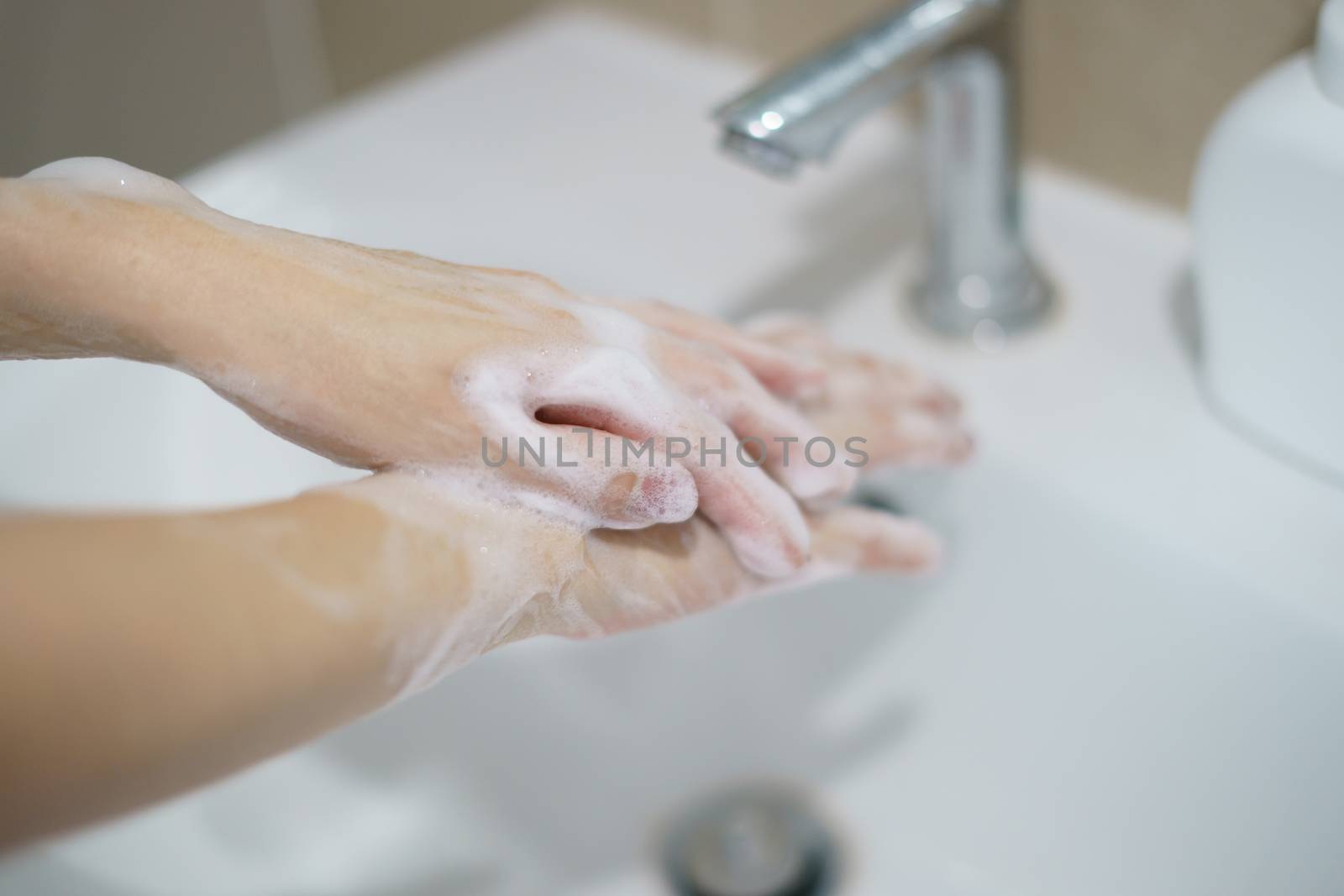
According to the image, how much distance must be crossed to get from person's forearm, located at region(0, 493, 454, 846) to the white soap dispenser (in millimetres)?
329

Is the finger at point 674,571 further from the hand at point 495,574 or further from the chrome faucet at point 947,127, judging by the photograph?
the chrome faucet at point 947,127

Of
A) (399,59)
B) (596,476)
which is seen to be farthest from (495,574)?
(399,59)

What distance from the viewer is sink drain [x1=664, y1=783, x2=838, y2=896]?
0.53 meters

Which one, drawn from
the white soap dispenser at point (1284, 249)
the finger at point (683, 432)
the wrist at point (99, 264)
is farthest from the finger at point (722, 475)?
the white soap dispenser at point (1284, 249)

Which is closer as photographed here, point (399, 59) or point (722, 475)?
point (722, 475)

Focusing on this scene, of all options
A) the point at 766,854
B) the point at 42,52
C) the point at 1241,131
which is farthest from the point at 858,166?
the point at 42,52

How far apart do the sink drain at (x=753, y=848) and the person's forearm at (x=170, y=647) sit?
281 millimetres

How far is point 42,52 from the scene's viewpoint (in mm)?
942

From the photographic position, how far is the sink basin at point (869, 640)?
1.52 ft

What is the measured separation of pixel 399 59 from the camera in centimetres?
98

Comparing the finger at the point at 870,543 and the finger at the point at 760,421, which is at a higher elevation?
the finger at the point at 760,421

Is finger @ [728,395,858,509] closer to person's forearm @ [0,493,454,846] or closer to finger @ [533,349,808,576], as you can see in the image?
finger @ [533,349,808,576]

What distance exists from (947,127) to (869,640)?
9.0 inches

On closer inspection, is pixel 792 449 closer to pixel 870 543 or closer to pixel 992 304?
pixel 870 543
